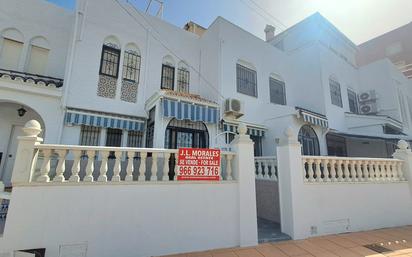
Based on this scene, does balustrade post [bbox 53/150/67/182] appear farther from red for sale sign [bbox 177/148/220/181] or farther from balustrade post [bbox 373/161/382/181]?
balustrade post [bbox 373/161/382/181]

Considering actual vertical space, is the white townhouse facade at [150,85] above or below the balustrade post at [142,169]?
above

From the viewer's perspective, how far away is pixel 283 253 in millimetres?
4676

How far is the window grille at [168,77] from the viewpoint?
11.8 m

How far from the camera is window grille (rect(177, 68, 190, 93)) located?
1230 cm

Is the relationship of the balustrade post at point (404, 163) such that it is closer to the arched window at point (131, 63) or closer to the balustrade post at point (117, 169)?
the balustrade post at point (117, 169)

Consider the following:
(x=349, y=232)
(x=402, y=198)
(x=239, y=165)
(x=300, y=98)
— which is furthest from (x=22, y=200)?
(x=300, y=98)

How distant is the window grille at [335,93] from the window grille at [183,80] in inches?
432

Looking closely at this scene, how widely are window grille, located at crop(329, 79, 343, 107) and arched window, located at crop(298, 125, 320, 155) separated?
444 cm

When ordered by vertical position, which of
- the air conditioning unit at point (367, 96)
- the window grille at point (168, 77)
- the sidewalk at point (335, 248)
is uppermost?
the air conditioning unit at point (367, 96)

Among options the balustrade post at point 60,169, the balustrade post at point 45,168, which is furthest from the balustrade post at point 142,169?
the balustrade post at point 45,168

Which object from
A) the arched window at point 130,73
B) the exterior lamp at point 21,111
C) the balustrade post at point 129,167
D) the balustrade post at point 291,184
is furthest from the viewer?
the arched window at point 130,73

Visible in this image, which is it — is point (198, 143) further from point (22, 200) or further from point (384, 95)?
point (384, 95)

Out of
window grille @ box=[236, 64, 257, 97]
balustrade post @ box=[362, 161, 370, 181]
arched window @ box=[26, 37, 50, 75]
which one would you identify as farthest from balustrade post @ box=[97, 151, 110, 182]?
window grille @ box=[236, 64, 257, 97]

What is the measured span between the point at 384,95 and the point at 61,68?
80.9 ft
